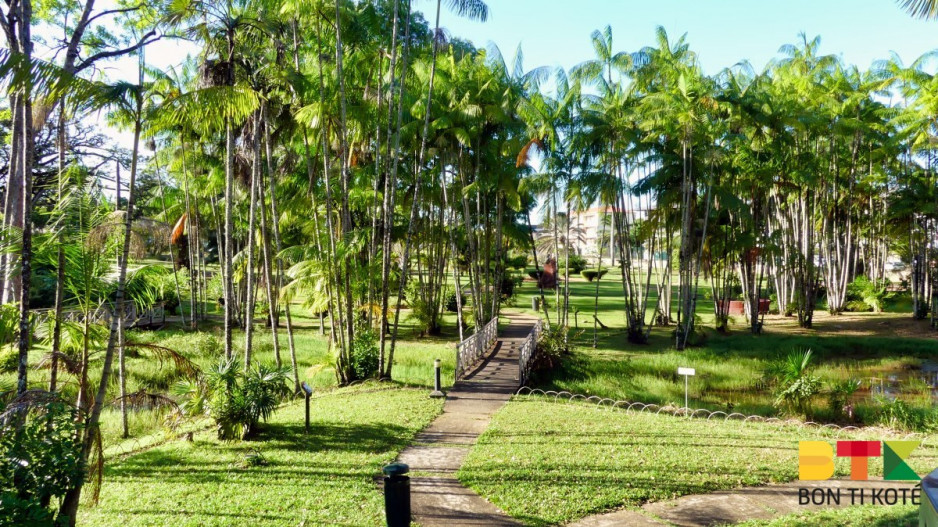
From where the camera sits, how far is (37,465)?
521cm

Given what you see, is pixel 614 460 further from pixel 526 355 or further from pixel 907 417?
pixel 526 355

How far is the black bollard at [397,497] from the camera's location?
5762 mm

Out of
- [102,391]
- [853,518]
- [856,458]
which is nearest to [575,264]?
[856,458]

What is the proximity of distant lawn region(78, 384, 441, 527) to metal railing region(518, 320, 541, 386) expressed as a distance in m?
4.30

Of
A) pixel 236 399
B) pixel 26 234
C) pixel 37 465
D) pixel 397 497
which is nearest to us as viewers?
pixel 37 465

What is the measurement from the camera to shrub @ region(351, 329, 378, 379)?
15.2m

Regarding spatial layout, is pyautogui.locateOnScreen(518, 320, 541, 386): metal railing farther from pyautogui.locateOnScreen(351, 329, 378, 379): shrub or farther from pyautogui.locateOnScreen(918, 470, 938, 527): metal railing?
pyautogui.locateOnScreen(918, 470, 938, 527): metal railing

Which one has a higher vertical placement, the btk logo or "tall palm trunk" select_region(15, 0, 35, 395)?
"tall palm trunk" select_region(15, 0, 35, 395)

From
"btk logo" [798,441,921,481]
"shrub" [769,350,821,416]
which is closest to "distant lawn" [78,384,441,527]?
"btk logo" [798,441,921,481]

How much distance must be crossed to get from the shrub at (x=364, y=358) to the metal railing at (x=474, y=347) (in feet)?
7.02

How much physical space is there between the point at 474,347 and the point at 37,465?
1241 cm

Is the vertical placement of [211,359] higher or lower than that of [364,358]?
lower

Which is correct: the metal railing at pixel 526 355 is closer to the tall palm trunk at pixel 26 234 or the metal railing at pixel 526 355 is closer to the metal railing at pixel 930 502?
the tall palm trunk at pixel 26 234

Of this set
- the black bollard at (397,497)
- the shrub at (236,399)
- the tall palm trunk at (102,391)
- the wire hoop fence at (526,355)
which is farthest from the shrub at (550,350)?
the tall palm trunk at (102,391)
